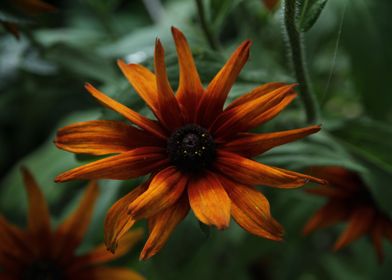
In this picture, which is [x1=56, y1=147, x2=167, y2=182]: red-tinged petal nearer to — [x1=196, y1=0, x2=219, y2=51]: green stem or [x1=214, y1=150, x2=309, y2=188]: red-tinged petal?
[x1=214, y1=150, x2=309, y2=188]: red-tinged petal

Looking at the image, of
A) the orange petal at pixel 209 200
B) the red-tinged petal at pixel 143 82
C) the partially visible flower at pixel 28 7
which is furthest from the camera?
the partially visible flower at pixel 28 7

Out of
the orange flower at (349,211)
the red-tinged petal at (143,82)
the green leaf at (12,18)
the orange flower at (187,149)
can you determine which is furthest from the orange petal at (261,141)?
the green leaf at (12,18)

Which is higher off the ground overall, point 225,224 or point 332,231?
point 225,224

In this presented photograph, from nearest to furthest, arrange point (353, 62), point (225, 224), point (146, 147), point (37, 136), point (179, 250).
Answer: point (225, 224) < point (146, 147) < point (179, 250) < point (353, 62) < point (37, 136)

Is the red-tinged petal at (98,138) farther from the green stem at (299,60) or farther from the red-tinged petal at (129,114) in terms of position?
the green stem at (299,60)

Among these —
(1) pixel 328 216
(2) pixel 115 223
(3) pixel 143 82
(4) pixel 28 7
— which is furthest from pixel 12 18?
(1) pixel 328 216

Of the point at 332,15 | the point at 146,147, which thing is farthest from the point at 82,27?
the point at 146,147

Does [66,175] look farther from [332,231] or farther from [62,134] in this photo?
[332,231]

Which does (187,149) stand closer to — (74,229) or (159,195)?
(159,195)
